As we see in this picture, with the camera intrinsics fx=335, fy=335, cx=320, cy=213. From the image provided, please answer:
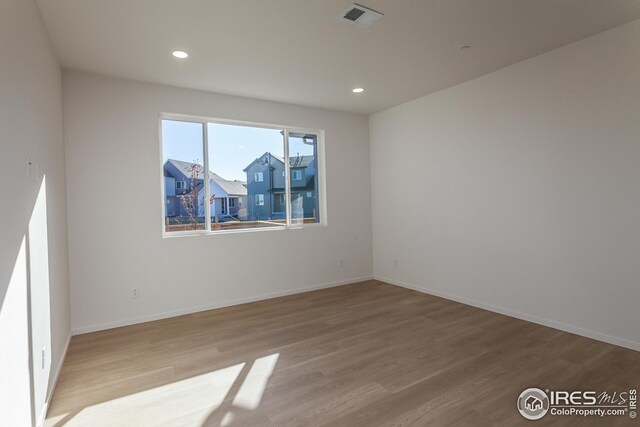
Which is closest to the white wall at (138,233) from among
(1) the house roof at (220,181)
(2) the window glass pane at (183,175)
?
(2) the window glass pane at (183,175)

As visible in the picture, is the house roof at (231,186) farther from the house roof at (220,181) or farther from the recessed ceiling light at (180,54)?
the recessed ceiling light at (180,54)

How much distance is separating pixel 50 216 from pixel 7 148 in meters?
1.24

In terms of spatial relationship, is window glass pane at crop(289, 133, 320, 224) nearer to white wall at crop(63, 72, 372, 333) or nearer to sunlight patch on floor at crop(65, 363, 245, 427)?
white wall at crop(63, 72, 372, 333)

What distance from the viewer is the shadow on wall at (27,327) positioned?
4.78 feet

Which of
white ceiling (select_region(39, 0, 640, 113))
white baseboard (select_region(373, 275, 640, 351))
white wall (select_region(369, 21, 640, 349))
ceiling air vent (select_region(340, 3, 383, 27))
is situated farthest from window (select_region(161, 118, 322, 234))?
ceiling air vent (select_region(340, 3, 383, 27))

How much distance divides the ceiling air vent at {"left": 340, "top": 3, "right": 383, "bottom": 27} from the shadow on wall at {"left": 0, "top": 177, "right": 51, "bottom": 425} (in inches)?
98.7

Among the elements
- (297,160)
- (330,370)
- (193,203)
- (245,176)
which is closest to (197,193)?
(193,203)

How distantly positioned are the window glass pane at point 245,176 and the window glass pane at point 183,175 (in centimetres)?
15

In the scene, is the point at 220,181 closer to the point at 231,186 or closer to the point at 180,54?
the point at 231,186

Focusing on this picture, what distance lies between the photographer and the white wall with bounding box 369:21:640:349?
2859 mm

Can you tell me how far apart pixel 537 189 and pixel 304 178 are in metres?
3.01

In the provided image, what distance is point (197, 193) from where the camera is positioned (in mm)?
4242

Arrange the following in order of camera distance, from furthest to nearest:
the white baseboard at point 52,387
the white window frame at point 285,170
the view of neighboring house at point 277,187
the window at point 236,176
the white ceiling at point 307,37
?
the view of neighboring house at point 277,187, the window at point 236,176, the white window frame at point 285,170, the white ceiling at point 307,37, the white baseboard at point 52,387

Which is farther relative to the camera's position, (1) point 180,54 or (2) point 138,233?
(2) point 138,233
